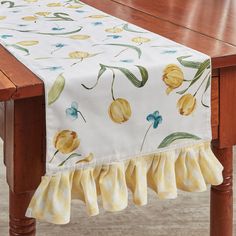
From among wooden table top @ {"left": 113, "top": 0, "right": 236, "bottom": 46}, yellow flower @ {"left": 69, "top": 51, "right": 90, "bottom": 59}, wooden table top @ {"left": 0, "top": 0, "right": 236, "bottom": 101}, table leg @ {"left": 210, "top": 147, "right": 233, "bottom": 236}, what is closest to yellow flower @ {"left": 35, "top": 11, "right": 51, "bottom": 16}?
wooden table top @ {"left": 0, "top": 0, "right": 236, "bottom": 101}

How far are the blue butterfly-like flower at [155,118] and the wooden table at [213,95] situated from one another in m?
0.16

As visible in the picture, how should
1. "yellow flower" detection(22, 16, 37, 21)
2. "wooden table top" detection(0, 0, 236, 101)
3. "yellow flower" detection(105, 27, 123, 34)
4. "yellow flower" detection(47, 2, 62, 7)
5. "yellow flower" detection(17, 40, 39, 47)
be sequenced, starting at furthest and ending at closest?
"yellow flower" detection(47, 2, 62, 7) < "yellow flower" detection(22, 16, 37, 21) < "yellow flower" detection(105, 27, 123, 34) < "yellow flower" detection(17, 40, 39, 47) < "wooden table top" detection(0, 0, 236, 101)

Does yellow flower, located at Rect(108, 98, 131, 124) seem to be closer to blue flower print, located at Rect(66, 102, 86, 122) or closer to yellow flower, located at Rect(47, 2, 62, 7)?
blue flower print, located at Rect(66, 102, 86, 122)

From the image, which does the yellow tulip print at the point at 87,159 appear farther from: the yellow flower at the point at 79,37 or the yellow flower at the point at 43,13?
the yellow flower at the point at 43,13

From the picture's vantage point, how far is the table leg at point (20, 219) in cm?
140

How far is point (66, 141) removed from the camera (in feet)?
4.00

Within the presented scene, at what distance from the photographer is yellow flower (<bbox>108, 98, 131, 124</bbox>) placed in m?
1.24

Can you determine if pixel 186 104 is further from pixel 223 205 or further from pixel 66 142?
pixel 223 205

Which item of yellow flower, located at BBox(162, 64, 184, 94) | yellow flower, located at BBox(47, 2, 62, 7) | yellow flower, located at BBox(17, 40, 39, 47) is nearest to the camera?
yellow flower, located at BBox(162, 64, 184, 94)

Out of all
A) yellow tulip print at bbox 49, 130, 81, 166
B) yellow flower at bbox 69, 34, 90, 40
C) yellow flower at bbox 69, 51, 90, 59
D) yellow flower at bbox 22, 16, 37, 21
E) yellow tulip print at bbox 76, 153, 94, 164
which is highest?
yellow flower at bbox 69, 51, 90, 59

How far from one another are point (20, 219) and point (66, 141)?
0.28 meters

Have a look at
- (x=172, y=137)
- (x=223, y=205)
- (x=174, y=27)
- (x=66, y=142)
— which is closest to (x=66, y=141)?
(x=66, y=142)

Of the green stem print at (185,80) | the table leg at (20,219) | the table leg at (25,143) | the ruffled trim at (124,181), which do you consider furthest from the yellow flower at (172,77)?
the table leg at (20,219)

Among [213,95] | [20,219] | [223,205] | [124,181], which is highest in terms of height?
[213,95]
